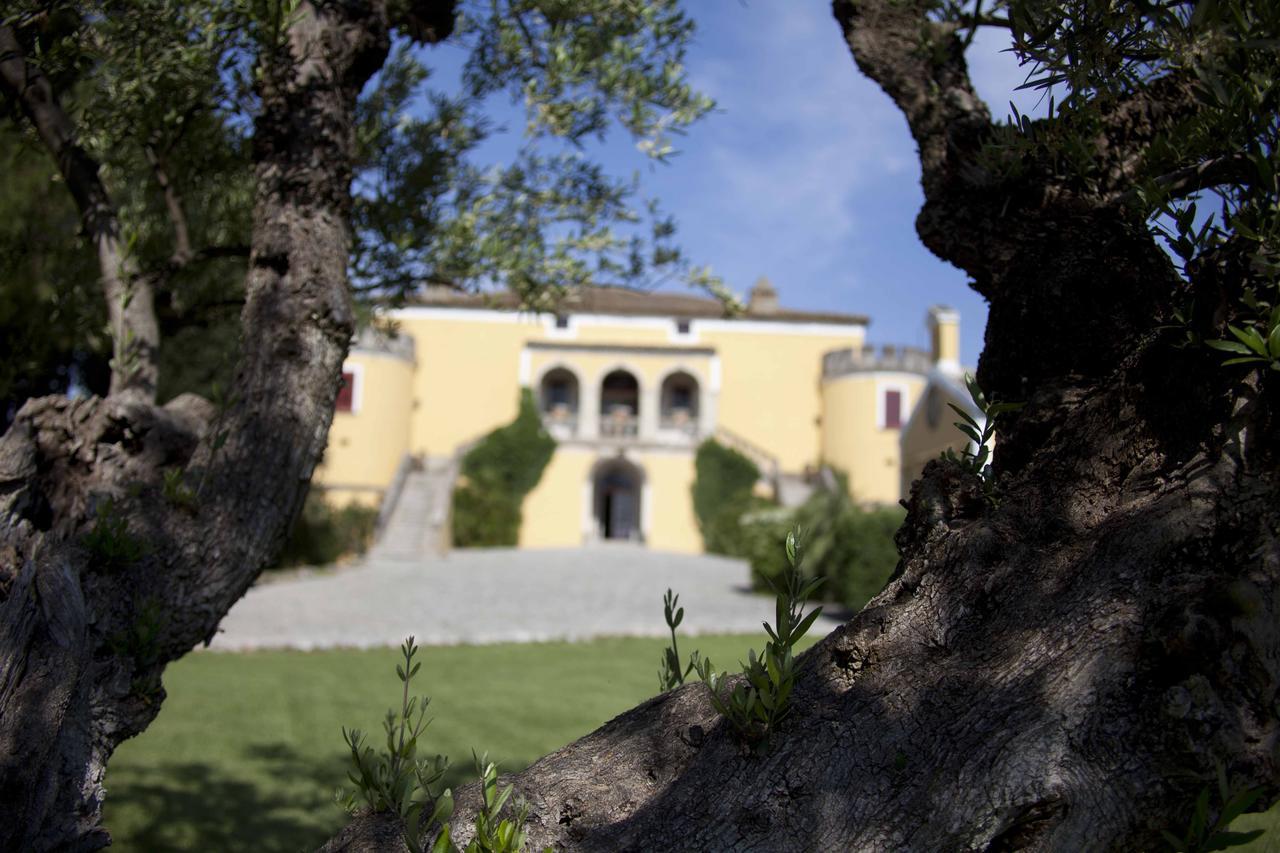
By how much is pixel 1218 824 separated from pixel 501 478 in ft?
104

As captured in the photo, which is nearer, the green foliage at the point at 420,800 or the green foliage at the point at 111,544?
the green foliage at the point at 420,800

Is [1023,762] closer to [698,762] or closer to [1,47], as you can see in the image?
[698,762]

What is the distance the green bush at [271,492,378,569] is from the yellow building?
4.05m

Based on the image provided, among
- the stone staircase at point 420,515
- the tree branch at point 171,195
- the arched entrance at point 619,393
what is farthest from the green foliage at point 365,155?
the arched entrance at point 619,393

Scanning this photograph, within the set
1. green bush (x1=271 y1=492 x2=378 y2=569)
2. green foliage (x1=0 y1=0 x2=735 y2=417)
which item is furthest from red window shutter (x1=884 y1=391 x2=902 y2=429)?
green foliage (x1=0 y1=0 x2=735 y2=417)

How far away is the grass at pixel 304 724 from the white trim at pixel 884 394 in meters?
23.5

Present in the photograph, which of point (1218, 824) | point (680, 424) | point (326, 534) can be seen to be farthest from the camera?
point (680, 424)

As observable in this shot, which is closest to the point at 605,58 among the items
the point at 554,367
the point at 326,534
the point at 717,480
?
the point at 326,534

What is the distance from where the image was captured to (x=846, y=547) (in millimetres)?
15562

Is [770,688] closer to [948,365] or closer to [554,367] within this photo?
[948,365]

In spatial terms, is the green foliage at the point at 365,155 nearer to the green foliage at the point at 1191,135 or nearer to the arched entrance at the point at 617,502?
the green foliage at the point at 1191,135

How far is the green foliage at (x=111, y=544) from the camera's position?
245 cm

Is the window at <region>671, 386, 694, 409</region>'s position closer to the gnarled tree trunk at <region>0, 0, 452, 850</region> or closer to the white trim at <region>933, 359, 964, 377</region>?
the white trim at <region>933, 359, 964, 377</region>

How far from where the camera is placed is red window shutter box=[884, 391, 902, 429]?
3372 centimetres
